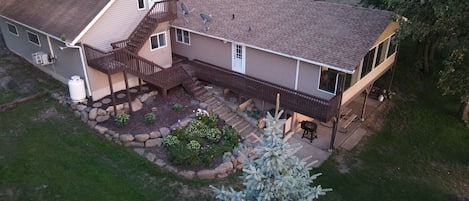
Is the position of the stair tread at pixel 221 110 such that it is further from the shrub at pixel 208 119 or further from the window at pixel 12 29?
the window at pixel 12 29

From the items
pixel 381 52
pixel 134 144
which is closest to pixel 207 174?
pixel 134 144

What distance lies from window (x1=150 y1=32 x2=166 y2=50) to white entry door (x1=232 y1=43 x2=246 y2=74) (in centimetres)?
397

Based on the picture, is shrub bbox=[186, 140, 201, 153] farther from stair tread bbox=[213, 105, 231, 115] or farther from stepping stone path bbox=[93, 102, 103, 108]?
stepping stone path bbox=[93, 102, 103, 108]

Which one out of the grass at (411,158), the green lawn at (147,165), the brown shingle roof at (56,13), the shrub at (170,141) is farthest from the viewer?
the brown shingle roof at (56,13)

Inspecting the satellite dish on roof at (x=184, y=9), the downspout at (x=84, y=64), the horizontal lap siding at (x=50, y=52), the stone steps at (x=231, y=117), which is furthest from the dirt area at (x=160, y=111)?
the satellite dish on roof at (x=184, y=9)

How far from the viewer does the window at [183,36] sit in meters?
20.8

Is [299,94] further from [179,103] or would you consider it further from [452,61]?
[452,61]

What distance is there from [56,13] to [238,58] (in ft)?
30.4

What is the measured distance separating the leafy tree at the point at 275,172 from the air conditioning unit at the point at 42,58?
565 inches

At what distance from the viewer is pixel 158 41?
1959 cm

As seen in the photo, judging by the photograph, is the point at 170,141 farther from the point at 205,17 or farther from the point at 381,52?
the point at 381,52

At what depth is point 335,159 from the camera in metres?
16.6

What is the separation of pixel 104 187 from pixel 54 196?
5.37 feet

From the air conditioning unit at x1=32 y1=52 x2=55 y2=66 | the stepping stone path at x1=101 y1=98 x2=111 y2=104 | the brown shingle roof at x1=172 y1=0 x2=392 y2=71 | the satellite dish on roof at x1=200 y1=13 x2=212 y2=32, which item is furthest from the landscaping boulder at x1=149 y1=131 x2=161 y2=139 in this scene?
the air conditioning unit at x1=32 y1=52 x2=55 y2=66
